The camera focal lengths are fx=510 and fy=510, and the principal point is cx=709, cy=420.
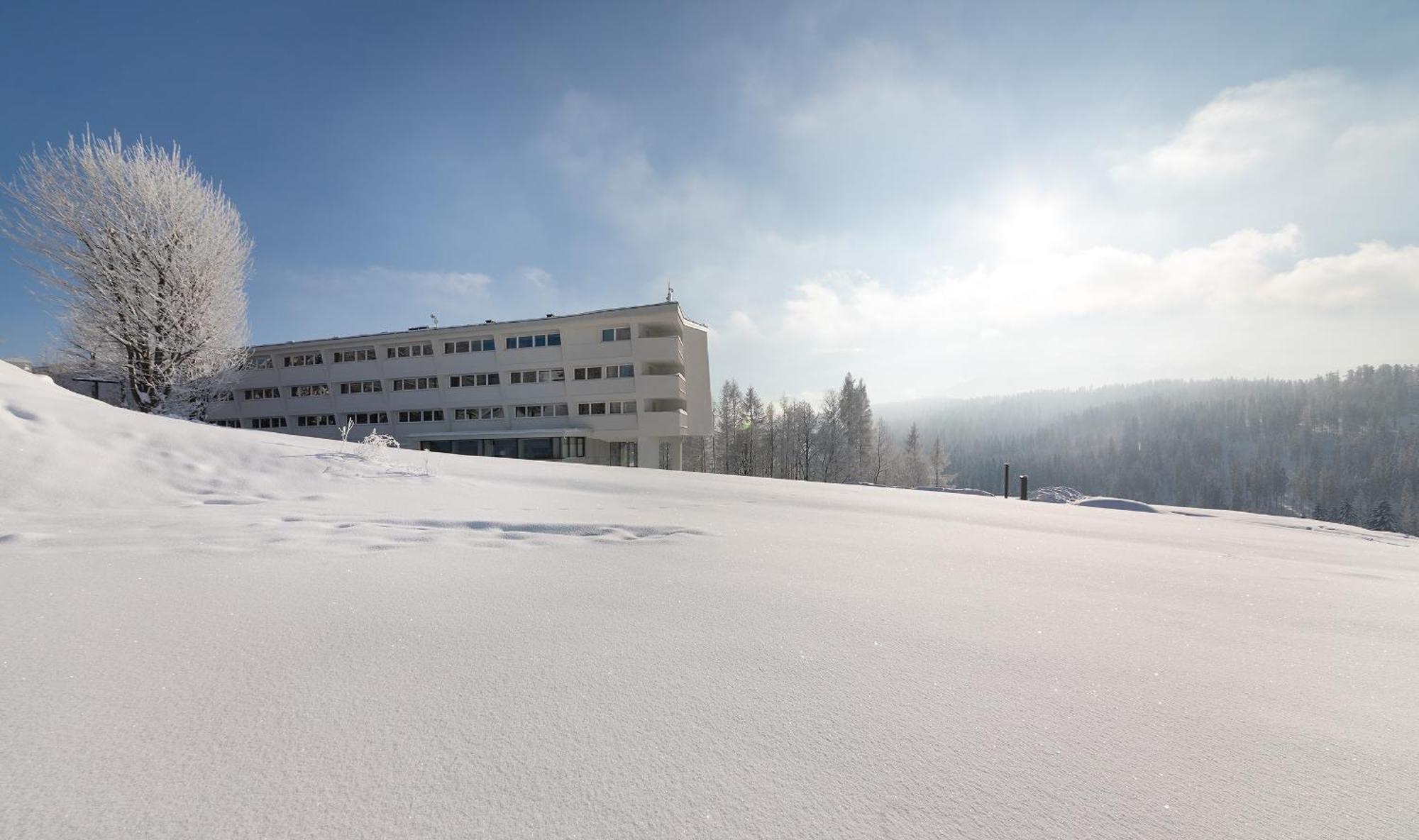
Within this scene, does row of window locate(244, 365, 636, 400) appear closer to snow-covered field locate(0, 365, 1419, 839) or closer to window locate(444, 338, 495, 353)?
window locate(444, 338, 495, 353)

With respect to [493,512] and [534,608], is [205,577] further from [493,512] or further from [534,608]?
[493,512]

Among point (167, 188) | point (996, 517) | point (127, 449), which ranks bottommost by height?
point (996, 517)

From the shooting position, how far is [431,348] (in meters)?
33.3

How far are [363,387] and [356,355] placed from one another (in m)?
2.20

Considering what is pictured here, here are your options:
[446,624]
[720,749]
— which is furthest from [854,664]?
[446,624]

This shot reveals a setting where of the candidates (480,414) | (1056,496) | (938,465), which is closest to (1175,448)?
(938,465)

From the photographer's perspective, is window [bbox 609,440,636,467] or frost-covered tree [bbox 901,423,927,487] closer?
window [bbox 609,440,636,467]

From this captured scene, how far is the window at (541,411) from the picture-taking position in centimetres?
3168

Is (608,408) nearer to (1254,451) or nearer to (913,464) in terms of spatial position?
(913,464)

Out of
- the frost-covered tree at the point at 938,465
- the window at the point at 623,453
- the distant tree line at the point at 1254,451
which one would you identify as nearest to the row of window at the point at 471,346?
the window at the point at 623,453

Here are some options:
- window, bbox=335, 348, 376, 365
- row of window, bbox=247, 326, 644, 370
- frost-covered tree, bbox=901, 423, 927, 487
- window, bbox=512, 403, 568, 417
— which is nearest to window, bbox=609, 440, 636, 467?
window, bbox=512, 403, 568, 417

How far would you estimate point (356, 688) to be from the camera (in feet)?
5.58

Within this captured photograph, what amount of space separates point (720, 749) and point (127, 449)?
695 centimetres

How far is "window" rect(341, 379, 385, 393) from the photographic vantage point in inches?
1358
